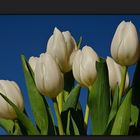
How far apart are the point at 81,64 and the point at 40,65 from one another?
60 millimetres

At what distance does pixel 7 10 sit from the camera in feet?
2.60

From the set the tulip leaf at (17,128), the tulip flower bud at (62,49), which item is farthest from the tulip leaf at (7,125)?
the tulip flower bud at (62,49)

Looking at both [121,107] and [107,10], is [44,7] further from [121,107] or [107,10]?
[121,107]

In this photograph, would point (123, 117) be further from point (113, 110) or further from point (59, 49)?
point (59, 49)

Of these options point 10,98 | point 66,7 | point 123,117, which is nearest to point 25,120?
point 10,98

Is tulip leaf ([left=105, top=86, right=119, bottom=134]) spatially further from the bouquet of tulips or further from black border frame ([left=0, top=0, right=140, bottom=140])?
black border frame ([left=0, top=0, right=140, bottom=140])

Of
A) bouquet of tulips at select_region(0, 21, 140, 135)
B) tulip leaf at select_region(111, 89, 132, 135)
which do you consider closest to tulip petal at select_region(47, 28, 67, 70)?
bouquet of tulips at select_region(0, 21, 140, 135)

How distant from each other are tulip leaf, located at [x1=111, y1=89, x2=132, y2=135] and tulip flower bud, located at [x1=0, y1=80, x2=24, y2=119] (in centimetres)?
14

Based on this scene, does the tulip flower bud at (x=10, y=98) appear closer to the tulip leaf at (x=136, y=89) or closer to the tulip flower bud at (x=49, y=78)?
the tulip flower bud at (x=49, y=78)

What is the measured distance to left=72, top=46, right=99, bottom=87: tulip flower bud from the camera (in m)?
0.60

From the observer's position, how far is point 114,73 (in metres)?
0.63

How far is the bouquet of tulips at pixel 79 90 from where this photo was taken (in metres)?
0.58

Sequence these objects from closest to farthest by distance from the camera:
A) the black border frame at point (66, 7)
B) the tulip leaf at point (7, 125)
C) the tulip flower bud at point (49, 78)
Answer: the tulip flower bud at point (49, 78) < the tulip leaf at point (7, 125) < the black border frame at point (66, 7)

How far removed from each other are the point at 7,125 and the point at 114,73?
20 centimetres
